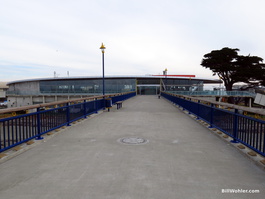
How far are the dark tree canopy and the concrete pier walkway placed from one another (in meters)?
46.2

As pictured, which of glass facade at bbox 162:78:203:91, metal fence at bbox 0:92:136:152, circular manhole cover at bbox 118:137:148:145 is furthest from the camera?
glass facade at bbox 162:78:203:91

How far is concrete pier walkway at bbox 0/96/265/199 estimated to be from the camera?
120 inches

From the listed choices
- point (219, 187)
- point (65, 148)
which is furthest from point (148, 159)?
point (65, 148)

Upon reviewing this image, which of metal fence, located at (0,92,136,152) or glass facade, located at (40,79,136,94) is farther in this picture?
glass facade, located at (40,79,136,94)

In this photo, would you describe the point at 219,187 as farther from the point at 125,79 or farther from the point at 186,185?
the point at 125,79

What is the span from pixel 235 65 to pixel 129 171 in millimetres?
52309

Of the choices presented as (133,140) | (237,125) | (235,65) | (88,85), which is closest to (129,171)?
(133,140)

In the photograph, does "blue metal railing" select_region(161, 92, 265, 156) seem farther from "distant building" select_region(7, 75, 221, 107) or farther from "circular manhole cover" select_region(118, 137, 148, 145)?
"distant building" select_region(7, 75, 221, 107)

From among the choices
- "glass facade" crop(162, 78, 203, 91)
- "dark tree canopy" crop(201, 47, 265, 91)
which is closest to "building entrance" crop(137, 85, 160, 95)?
"glass facade" crop(162, 78, 203, 91)

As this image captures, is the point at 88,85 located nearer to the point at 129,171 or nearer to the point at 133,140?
the point at 133,140

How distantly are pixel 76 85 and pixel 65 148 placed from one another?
5911 cm

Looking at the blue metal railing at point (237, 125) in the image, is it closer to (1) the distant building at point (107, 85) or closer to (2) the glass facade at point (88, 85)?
(1) the distant building at point (107, 85)

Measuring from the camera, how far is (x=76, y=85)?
61.7 meters

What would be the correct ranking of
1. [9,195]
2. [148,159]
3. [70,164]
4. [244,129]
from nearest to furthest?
[9,195], [70,164], [148,159], [244,129]
